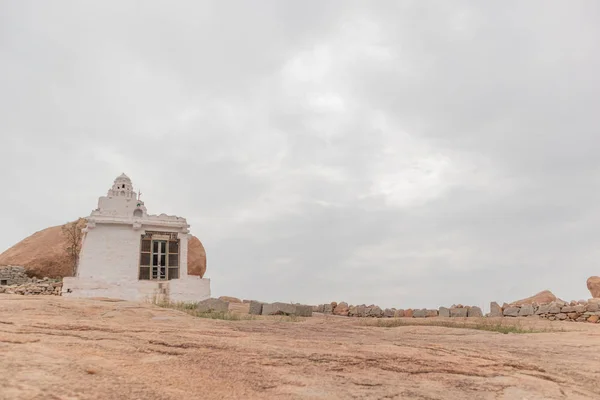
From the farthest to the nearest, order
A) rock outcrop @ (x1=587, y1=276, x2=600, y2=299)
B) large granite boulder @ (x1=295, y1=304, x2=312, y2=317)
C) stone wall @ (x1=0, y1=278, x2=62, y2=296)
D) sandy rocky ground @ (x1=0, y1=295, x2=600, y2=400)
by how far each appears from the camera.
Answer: stone wall @ (x1=0, y1=278, x2=62, y2=296) < rock outcrop @ (x1=587, y1=276, x2=600, y2=299) < large granite boulder @ (x1=295, y1=304, x2=312, y2=317) < sandy rocky ground @ (x1=0, y1=295, x2=600, y2=400)

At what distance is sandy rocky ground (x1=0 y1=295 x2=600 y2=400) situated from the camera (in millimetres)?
2834

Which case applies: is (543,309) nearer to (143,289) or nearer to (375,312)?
(375,312)

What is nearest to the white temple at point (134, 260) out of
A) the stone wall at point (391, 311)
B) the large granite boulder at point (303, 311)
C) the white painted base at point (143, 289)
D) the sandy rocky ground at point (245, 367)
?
the white painted base at point (143, 289)

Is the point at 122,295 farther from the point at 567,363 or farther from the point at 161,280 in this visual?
the point at 567,363

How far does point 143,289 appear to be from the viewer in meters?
22.5

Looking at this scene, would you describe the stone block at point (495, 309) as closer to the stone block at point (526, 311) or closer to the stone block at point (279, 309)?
the stone block at point (526, 311)

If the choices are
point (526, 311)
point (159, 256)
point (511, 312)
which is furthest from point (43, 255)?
point (526, 311)

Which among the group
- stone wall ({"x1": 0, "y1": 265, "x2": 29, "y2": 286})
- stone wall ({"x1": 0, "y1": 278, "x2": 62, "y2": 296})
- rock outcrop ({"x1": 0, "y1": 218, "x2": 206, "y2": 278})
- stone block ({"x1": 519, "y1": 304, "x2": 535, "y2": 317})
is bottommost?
stone block ({"x1": 519, "y1": 304, "x2": 535, "y2": 317})

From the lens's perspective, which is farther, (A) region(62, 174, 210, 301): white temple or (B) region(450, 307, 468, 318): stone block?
(A) region(62, 174, 210, 301): white temple

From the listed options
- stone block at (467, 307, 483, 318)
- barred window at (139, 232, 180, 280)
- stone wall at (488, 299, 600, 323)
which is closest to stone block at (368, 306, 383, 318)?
stone block at (467, 307, 483, 318)

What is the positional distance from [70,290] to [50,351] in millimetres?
20211

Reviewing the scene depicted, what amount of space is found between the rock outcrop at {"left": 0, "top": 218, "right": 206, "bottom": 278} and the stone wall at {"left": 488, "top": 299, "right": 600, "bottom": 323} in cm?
2500

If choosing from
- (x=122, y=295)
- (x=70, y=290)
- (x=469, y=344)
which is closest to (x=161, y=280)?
(x=122, y=295)

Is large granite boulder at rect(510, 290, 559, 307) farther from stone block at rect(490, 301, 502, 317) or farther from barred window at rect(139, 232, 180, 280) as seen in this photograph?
barred window at rect(139, 232, 180, 280)
